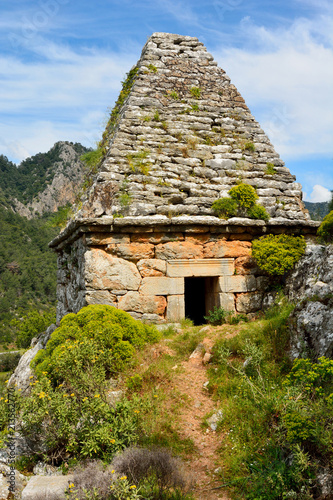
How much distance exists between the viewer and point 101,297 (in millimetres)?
7109

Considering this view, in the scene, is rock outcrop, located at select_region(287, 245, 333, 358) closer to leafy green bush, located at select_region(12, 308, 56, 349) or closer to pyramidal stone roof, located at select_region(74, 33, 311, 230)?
pyramidal stone roof, located at select_region(74, 33, 311, 230)

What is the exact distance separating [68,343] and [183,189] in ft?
12.7

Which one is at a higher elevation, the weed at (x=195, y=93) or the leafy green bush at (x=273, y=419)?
the weed at (x=195, y=93)

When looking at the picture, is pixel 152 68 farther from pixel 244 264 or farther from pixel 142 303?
pixel 142 303

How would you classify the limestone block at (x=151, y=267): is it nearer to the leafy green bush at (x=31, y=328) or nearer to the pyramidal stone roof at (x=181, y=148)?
the pyramidal stone roof at (x=181, y=148)

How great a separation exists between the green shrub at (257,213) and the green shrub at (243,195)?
0.10 metres

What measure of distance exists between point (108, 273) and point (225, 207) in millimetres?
2535

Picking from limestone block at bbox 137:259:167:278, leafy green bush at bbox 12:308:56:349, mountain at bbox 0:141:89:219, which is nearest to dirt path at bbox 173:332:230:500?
limestone block at bbox 137:259:167:278

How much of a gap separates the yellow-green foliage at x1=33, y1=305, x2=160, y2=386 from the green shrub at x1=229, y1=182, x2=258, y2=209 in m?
2.99

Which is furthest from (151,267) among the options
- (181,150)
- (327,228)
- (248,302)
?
(327,228)

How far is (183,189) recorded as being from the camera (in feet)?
26.2

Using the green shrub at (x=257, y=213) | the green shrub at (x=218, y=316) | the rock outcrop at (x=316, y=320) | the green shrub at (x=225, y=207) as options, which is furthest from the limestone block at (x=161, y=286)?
the rock outcrop at (x=316, y=320)

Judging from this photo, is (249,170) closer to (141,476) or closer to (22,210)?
(141,476)

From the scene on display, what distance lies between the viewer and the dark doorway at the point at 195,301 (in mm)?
10555
